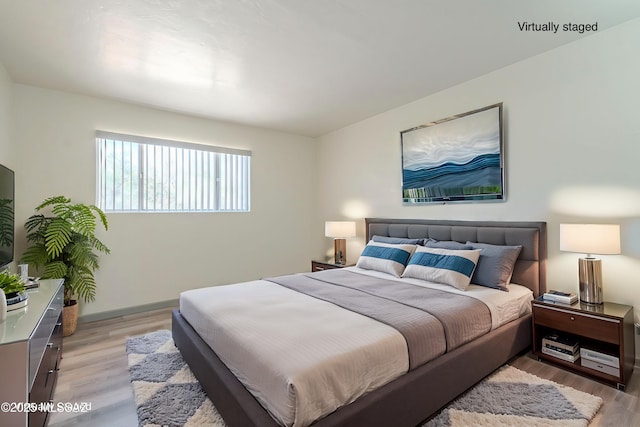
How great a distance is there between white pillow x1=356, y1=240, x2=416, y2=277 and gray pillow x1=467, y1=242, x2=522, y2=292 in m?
0.71

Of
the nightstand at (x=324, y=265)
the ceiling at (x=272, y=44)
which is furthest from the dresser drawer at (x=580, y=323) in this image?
the nightstand at (x=324, y=265)

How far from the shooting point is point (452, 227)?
3.32 metres

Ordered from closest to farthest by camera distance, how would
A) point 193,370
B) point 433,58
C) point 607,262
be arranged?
point 193,370
point 607,262
point 433,58

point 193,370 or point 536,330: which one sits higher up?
point 536,330

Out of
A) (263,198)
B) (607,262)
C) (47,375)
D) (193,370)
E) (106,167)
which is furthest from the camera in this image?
(263,198)

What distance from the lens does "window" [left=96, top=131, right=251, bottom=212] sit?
3.67 meters

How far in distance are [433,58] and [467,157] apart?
3.66 ft

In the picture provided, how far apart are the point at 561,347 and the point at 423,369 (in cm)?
146

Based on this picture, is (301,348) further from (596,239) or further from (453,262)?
(596,239)

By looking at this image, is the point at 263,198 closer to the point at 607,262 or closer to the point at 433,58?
the point at 433,58

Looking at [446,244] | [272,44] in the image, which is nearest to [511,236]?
[446,244]

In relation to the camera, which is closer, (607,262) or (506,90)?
(607,262)

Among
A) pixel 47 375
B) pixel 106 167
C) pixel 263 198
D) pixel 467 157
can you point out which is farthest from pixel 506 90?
pixel 106 167

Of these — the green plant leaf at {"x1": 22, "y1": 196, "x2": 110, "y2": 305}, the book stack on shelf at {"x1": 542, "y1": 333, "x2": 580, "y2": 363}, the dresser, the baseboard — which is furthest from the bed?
the baseboard
